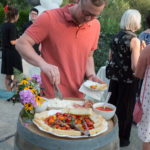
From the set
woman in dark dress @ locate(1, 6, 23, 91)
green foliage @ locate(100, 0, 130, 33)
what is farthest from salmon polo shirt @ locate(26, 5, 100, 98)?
green foliage @ locate(100, 0, 130, 33)

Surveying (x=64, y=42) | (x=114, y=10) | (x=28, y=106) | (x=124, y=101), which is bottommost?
(x=124, y=101)

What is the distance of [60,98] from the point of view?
1.77m

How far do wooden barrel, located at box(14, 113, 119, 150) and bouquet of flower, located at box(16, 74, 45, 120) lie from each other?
7cm

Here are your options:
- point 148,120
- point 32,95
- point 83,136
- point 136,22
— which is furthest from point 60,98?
point 136,22

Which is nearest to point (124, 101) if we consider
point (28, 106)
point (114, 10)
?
point (28, 106)

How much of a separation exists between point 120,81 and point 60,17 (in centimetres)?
165

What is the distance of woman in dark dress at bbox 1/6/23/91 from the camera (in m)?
4.69

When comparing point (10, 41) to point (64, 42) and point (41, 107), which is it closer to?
point (64, 42)

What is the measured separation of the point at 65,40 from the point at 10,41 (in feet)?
10.6

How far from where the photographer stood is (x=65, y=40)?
1.85 metres

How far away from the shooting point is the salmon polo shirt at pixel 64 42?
1.78 metres

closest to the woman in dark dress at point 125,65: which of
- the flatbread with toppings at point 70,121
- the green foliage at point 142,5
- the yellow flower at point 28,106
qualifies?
the flatbread with toppings at point 70,121

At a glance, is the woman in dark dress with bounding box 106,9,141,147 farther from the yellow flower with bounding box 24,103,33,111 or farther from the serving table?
the yellow flower with bounding box 24,103,33,111

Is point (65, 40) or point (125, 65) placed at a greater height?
point (65, 40)
